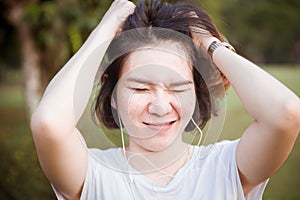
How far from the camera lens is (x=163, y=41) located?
1.70 m

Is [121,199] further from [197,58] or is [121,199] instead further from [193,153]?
[197,58]

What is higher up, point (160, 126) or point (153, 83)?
point (153, 83)

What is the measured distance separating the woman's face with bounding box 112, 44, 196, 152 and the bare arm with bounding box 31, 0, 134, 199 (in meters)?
0.10

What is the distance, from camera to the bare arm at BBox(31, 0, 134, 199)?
1618 mm

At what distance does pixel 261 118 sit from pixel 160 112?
25 centimetres

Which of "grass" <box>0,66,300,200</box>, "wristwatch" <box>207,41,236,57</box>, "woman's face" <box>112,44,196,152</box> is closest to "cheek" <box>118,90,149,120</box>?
"woman's face" <box>112,44,196,152</box>

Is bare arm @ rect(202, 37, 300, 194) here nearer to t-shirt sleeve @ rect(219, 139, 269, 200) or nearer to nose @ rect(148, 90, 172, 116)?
t-shirt sleeve @ rect(219, 139, 269, 200)

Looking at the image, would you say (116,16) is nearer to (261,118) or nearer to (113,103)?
(113,103)

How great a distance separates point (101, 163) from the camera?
1.75 m

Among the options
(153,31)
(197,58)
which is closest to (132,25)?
(153,31)

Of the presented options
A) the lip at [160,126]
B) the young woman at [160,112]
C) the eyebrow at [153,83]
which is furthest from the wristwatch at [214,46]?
the lip at [160,126]

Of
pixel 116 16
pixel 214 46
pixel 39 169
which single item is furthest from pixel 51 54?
pixel 214 46

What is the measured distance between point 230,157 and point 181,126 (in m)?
0.16

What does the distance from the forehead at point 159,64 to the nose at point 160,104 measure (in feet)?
0.12
